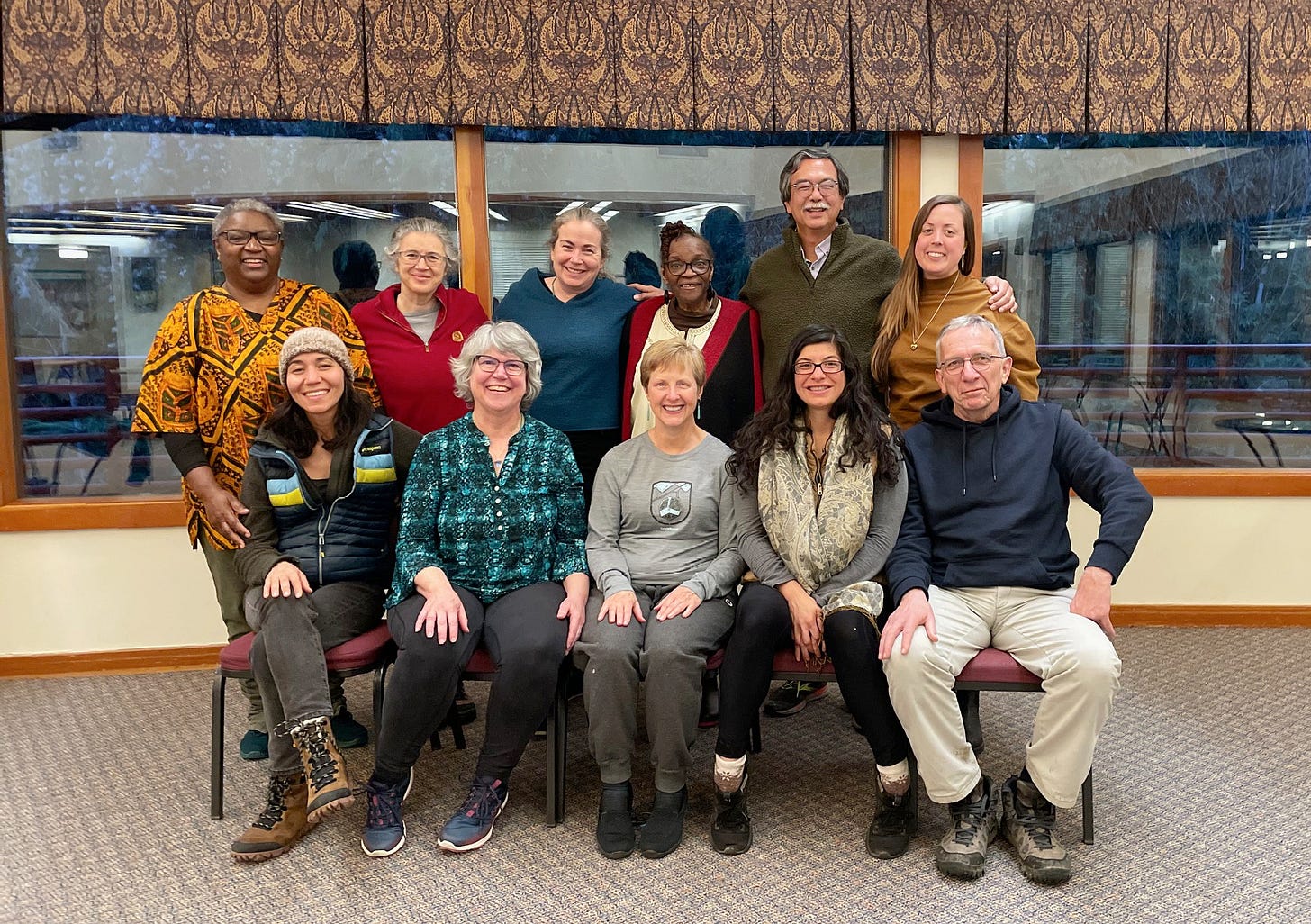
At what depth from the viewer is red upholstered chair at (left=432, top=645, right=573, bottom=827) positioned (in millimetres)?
2330

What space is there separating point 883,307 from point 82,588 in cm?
319

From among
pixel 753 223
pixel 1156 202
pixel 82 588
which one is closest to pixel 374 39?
pixel 753 223

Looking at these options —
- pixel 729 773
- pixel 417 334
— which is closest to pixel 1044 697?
pixel 729 773

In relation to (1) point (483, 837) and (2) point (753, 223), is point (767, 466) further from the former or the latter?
(2) point (753, 223)

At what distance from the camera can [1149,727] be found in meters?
2.90

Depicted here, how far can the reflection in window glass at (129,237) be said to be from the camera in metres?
3.47

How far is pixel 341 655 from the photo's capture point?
2350 mm

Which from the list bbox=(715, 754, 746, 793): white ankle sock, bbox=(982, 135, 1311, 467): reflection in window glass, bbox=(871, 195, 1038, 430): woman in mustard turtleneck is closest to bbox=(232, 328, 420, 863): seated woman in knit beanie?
bbox=(715, 754, 746, 793): white ankle sock

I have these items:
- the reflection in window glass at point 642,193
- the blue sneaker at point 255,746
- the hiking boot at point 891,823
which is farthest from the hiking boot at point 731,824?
the reflection in window glass at point 642,193

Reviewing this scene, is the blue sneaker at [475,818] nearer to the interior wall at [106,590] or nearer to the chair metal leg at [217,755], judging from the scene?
the chair metal leg at [217,755]

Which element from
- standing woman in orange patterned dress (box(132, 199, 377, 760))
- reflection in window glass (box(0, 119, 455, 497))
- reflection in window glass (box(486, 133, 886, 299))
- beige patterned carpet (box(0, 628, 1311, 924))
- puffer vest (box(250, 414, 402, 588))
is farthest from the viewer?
reflection in window glass (box(486, 133, 886, 299))

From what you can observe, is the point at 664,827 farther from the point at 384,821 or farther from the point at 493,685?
the point at 384,821

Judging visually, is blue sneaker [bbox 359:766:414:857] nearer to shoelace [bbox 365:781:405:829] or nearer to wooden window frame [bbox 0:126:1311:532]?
shoelace [bbox 365:781:405:829]

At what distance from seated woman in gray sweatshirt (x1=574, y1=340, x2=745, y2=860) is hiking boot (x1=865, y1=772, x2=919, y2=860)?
48cm
